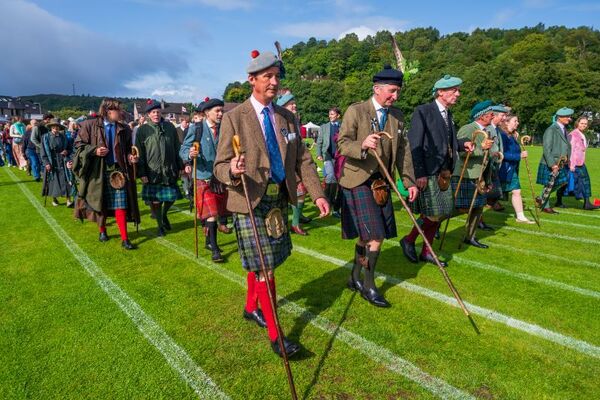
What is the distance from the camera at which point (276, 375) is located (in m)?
3.30

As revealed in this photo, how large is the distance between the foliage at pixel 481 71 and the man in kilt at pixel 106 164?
11.9 ft

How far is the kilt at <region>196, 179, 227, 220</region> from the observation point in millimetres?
6734

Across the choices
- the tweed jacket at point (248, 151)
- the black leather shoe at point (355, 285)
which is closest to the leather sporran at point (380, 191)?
the black leather shoe at point (355, 285)

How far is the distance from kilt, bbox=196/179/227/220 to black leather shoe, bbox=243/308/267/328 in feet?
9.20

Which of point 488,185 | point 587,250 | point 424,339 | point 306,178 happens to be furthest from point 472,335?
point 587,250

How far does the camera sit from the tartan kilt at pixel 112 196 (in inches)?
276

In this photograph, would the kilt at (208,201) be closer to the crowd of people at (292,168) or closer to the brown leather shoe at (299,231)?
the crowd of people at (292,168)

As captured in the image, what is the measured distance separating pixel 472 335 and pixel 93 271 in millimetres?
5169

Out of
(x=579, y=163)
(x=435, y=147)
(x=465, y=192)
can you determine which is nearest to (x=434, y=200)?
(x=435, y=147)

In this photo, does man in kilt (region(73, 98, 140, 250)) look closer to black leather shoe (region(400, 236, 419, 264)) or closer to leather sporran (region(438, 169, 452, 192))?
black leather shoe (region(400, 236, 419, 264))

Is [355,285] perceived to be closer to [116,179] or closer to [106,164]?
[116,179]

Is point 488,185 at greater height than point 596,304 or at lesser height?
greater

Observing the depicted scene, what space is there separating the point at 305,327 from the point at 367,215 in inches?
55.5

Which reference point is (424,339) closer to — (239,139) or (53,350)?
(239,139)
